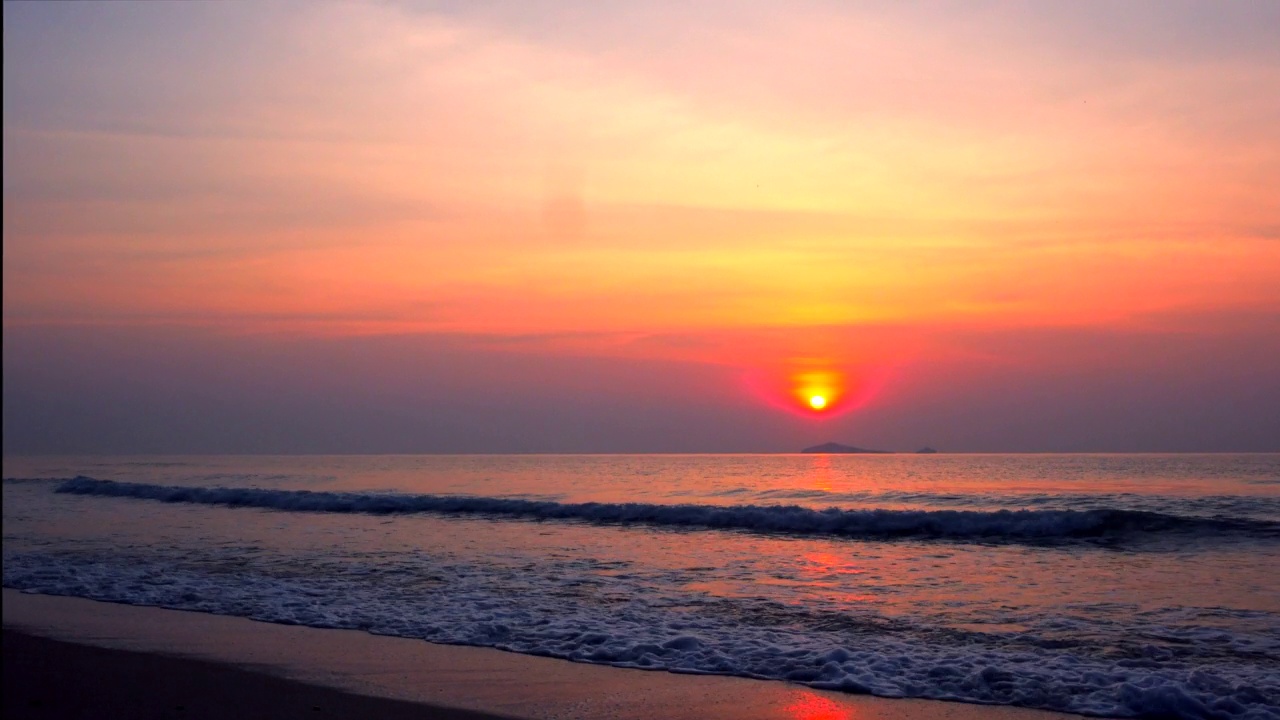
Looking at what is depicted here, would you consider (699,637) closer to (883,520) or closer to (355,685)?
(355,685)

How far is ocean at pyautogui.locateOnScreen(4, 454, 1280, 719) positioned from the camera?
8.51 meters

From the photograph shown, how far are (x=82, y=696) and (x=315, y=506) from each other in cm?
2731

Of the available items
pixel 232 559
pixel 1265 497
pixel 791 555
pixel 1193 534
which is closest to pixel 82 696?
pixel 232 559

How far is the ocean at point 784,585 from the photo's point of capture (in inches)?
335

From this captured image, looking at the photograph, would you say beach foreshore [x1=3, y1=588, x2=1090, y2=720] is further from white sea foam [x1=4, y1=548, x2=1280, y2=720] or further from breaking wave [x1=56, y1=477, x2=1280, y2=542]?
breaking wave [x1=56, y1=477, x2=1280, y2=542]

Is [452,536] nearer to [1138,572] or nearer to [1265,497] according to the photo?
[1138,572]

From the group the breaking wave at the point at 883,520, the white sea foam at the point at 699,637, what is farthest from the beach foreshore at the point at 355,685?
the breaking wave at the point at 883,520

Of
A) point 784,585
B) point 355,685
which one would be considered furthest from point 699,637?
point 784,585

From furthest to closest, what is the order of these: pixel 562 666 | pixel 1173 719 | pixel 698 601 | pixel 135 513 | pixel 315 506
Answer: pixel 315 506 < pixel 135 513 < pixel 698 601 < pixel 562 666 < pixel 1173 719

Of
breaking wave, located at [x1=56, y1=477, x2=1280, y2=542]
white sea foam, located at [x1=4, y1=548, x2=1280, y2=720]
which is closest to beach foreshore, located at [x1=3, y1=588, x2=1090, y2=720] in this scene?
white sea foam, located at [x1=4, y1=548, x2=1280, y2=720]

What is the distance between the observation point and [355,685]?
308 inches

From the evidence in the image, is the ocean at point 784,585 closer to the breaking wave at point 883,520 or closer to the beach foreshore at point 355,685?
the breaking wave at point 883,520

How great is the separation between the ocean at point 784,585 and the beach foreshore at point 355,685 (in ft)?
1.62

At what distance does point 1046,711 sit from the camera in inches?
289
